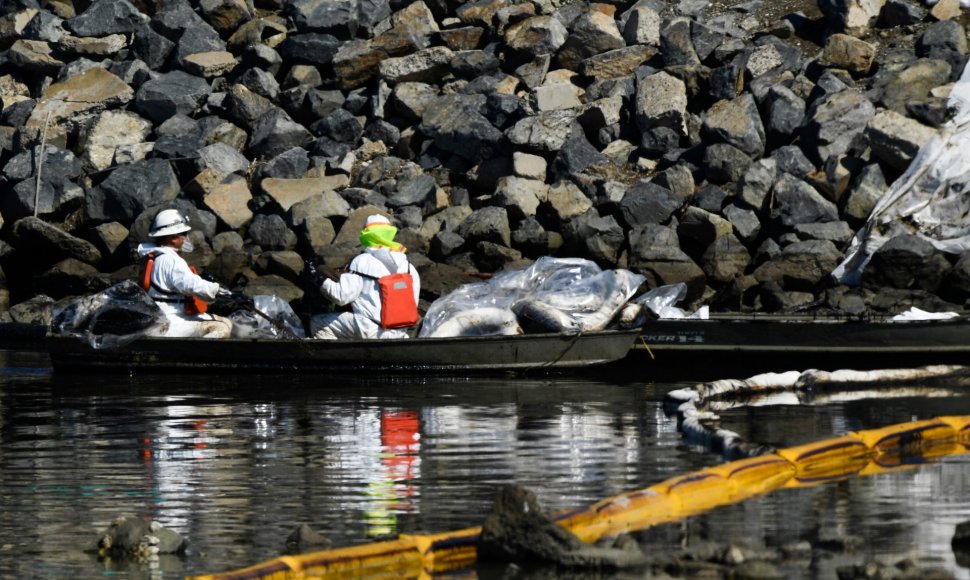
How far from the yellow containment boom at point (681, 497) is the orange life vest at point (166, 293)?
875 centimetres

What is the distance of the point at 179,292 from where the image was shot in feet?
56.2

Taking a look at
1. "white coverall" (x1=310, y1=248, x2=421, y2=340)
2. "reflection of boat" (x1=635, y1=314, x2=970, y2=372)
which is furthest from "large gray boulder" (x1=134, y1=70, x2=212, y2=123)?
"reflection of boat" (x1=635, y1=314, x2=970, y2=372)

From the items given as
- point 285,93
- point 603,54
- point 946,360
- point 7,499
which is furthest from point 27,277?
point 7,499

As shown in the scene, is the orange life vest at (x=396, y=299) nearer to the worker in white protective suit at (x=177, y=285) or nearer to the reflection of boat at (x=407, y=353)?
the reflection of boat at (x=407, y=353)

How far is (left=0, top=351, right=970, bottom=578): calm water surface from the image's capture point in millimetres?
8188

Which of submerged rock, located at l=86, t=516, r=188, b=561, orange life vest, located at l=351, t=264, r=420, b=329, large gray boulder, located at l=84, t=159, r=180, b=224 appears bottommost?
submerged rock, located at l=86, t=516, r=188, b=561

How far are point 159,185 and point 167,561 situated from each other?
19.1 metres

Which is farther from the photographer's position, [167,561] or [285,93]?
[285,93]

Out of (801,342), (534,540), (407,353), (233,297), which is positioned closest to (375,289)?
(407,353)

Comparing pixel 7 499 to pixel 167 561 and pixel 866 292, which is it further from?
pixel 866 292

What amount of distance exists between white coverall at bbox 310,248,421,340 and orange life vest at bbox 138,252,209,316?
1250 millimetres

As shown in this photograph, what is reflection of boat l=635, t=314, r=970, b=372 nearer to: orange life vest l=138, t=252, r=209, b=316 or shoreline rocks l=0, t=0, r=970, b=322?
shoreline rocks l=0, t=0, r=970, b=322

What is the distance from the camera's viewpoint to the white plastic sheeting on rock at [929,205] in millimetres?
22062

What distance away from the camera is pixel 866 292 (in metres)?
21.2
